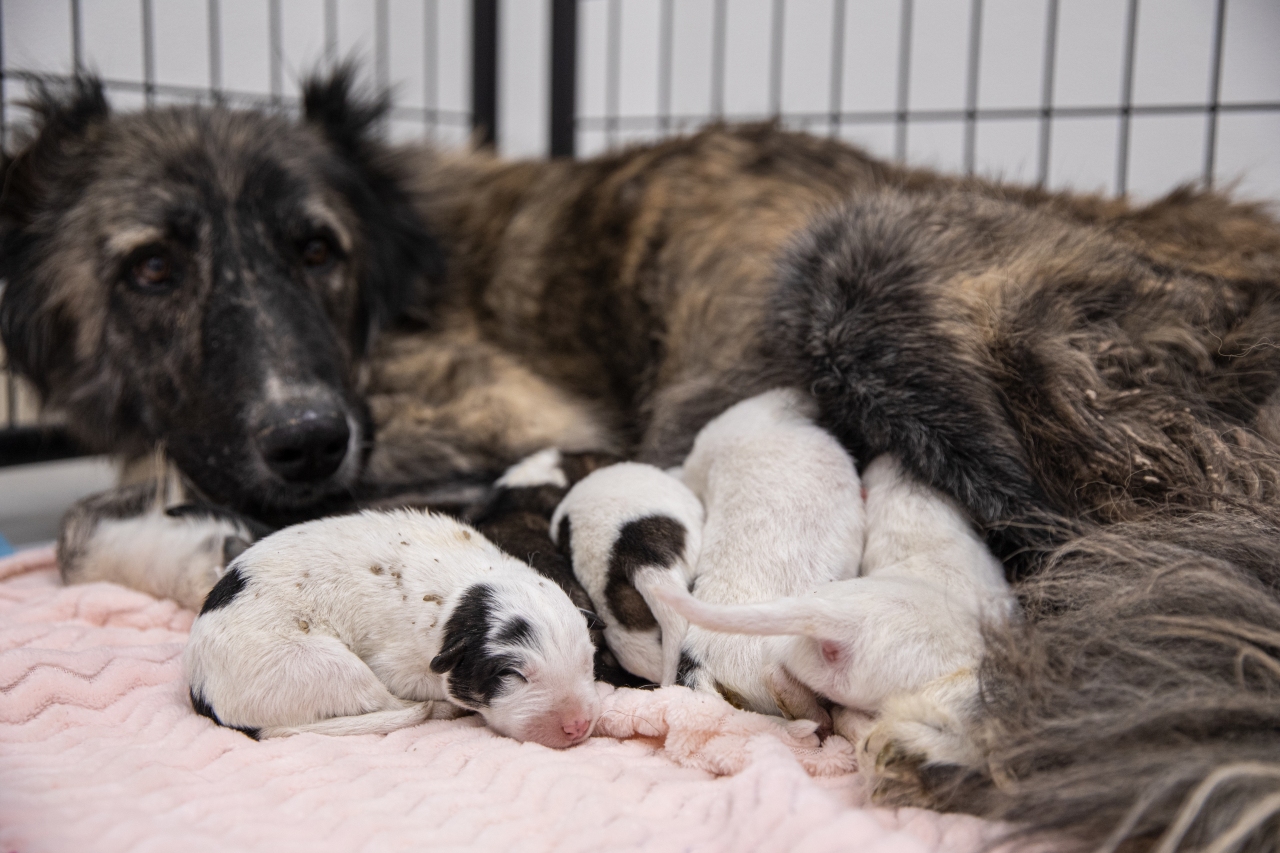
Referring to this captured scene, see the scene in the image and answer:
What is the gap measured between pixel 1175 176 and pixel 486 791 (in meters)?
2.70

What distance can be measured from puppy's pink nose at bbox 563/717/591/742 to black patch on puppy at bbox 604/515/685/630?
164 millimetres

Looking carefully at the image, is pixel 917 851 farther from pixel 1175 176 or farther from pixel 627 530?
pixel 1175 176

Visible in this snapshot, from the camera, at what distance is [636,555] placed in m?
1.21

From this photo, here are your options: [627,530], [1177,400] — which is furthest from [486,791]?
[1177,400]

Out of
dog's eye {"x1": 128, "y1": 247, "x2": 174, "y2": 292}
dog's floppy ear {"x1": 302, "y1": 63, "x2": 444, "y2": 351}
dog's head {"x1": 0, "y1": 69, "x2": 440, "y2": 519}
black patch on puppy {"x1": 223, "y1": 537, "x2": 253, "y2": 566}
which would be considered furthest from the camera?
dog's floppy ear {"x1": 302, "y1": 63, "x2": 444, "y2": 351}

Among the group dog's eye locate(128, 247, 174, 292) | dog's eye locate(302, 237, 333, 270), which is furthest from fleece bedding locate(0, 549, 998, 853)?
dog's eye locate(302, 237, 333, 270)

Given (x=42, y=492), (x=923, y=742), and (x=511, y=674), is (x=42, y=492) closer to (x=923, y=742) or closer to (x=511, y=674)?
(x=511, y=674)

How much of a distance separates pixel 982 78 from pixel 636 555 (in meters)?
2.27

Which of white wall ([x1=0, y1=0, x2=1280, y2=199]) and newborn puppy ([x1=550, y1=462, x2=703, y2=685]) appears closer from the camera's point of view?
newborn puppy ([x1=550, y1=462, x2=703, y2=685])

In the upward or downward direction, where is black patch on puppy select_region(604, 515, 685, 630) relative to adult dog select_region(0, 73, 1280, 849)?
downward

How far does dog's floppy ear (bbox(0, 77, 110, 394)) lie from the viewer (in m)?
1.90

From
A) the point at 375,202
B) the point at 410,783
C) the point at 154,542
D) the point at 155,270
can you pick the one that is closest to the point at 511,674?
the point at 410,783

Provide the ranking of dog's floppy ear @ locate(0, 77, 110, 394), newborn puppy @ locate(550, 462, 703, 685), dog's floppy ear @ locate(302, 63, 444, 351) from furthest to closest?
1. dog's floppy ear @ locate(302, 63, 444, 351)
2. dog's floppy ear @ locate(0, 77, 110, 394)
3. newborn puppy @ locate(550, 462, 703, 685)

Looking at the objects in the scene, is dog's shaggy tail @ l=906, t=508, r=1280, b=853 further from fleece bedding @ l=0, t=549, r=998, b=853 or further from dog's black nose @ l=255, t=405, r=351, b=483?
dog's black nose @ l=255, t=405, r=351, b=483
